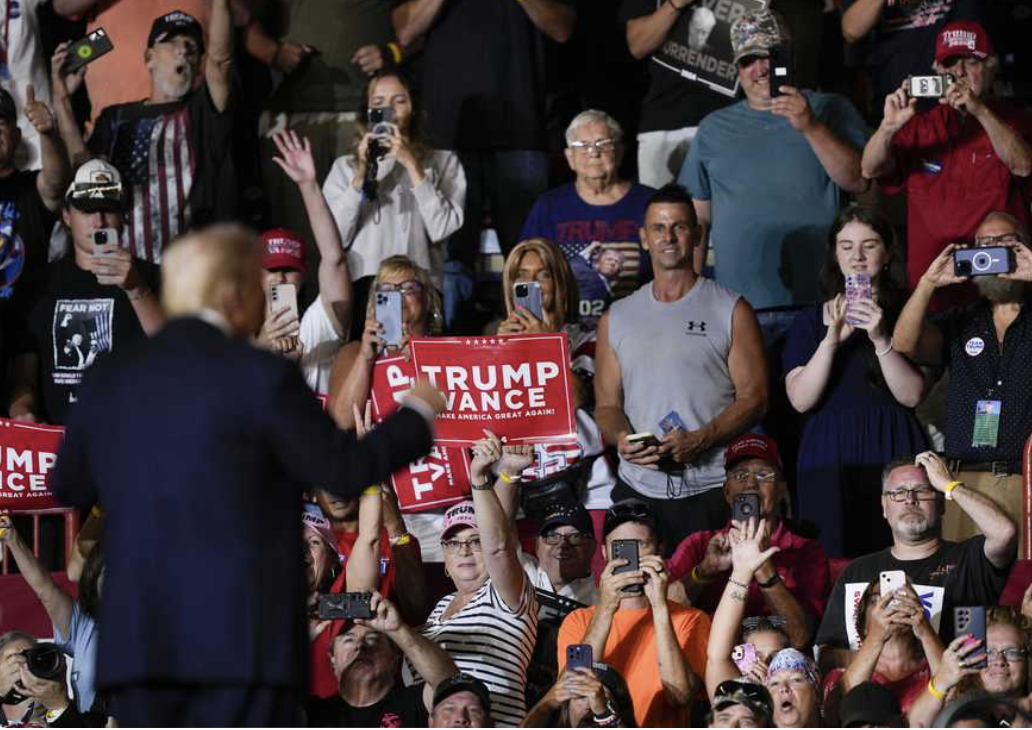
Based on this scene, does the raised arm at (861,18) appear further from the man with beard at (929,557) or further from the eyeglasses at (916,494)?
the eyeglasses at (916,494)

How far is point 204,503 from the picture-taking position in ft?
13.6

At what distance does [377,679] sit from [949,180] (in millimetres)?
3548

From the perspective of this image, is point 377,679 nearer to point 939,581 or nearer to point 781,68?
point 939,581

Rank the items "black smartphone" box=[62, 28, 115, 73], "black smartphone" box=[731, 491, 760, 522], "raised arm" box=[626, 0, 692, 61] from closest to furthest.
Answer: "black smartphone" box=[731, 491, 760, 522], "black smartphone" box=[62, 28, 115, 73], "raised arm" box=[626, 0, 692, 61]

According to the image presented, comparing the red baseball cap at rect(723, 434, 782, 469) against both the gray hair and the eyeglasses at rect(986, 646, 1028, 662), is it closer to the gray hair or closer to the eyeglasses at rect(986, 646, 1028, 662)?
the eyeglasses at rect(986, 646, 1028, 662)

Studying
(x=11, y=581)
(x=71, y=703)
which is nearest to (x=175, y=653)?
(x=71, y=703)

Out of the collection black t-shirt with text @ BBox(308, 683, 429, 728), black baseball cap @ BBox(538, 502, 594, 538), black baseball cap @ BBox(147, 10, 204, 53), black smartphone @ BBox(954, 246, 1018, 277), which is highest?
black baseball cap @ BBox(147, 10, 204, 53)

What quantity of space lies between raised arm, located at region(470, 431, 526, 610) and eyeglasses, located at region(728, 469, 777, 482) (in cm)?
97

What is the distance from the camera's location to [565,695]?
643 cm

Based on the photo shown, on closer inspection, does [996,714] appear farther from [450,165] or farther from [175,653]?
[450,165]

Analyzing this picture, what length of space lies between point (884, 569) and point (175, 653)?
11.5 ft

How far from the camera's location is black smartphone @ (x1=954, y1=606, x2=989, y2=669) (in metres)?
6.31

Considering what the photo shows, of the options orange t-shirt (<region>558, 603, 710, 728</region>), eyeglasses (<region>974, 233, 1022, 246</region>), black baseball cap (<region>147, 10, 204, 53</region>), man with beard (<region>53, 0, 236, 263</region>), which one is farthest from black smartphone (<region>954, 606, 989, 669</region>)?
black baseball cap (<region>147, 10, 204, 53</region>)

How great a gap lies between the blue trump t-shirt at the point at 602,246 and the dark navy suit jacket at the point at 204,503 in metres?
4.70
